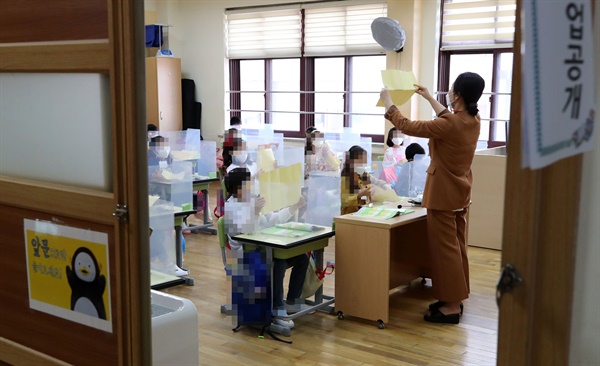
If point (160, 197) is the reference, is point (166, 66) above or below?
above

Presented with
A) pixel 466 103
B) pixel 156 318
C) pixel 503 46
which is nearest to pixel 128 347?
pixel 156 318

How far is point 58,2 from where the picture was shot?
92.4 inches

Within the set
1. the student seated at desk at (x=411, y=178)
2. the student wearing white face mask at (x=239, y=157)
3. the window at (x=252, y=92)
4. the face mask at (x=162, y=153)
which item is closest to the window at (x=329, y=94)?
the window at (x=252, y=92)

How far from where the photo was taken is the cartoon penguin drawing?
91.0 inches

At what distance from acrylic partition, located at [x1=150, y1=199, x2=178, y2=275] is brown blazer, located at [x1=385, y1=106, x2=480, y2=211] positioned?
72.4 inches

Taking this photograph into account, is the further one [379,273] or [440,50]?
[440,50]

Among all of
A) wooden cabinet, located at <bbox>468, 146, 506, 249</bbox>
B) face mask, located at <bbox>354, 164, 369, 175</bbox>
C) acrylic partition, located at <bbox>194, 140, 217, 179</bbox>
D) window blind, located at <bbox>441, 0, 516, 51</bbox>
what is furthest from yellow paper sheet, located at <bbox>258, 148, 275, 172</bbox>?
window blind, located at <bbox>441, 0, 516, 51</bbox>

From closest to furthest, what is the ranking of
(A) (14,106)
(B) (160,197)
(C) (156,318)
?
1. (C) (156,318)
2. (A) (14,106)
3. (B) (160,197)

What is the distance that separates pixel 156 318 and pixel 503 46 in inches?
258

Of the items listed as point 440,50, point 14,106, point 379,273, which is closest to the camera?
point 14,106

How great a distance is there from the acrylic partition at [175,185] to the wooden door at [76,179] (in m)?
2.46

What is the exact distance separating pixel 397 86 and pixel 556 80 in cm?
285

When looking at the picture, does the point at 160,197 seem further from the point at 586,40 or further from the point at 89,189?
the point at 586,40

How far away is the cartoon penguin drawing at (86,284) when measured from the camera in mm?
2312
